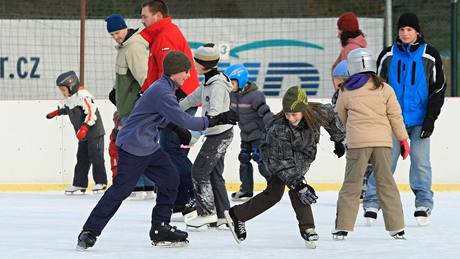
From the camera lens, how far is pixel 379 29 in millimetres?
14602

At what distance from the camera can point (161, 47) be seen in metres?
8.30

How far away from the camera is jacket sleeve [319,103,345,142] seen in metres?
6.52

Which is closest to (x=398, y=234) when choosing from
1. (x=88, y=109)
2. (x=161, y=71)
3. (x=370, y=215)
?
(x=370, y=215)

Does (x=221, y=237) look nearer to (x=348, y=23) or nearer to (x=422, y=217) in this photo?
(x=422, y=217)

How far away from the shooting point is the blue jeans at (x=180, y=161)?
7898 mm

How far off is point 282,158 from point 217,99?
77 cm

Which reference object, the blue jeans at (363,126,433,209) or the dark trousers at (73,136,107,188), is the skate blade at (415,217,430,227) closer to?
the blue jeans at (363,126,433,209)

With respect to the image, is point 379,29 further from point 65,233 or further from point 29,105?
point 65,233

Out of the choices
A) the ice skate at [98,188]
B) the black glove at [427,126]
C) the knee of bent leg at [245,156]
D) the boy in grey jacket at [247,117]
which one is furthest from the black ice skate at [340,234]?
the ice skate at [98,188]

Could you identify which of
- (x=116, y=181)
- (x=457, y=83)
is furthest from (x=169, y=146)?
(x=457, y=83)

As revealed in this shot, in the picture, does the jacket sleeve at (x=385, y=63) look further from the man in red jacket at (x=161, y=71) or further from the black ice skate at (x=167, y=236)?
the black ice skate at (x=167, y=236)

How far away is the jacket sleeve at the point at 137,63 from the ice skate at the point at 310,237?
2842 mm

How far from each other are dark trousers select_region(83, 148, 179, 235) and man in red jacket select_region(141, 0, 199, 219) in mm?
1299

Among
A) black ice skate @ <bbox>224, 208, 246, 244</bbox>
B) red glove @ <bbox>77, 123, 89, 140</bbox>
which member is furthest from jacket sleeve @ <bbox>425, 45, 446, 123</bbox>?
red glove @ <bbox>77, 123, 89, 140</bbox>
